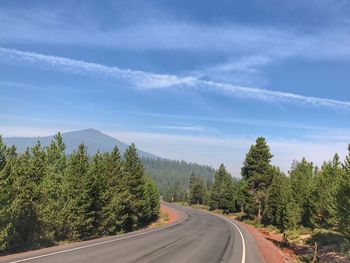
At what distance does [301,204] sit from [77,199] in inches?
1261

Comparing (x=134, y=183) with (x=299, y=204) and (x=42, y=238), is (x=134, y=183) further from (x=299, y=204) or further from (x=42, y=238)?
(x=42, y=238)

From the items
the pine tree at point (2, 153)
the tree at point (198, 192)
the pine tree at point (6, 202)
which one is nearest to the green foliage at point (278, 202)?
the pine tree at point (6, 202)

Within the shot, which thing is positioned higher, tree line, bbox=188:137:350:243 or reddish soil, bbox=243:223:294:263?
tree line, bbox=188:137:350:243

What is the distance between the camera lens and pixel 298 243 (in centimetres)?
4131

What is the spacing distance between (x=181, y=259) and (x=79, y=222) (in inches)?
609

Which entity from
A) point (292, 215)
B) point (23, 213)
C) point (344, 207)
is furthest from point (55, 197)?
point (292, 215)

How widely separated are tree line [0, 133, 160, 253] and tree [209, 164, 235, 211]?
54065 mm

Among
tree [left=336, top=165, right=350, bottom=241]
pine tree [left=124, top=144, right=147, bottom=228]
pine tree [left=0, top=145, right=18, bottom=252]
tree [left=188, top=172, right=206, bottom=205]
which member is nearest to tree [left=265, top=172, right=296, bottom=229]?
pine tree [left=124, top=144, right=147, bottom=228]

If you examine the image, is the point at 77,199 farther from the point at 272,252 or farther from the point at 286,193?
the point at 286,193

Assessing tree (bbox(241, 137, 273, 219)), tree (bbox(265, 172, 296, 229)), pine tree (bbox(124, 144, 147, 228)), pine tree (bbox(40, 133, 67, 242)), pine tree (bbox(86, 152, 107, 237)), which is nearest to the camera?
pine tree (bbox(40, 133, 67, 242))

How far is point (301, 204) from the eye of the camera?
53.6 meters

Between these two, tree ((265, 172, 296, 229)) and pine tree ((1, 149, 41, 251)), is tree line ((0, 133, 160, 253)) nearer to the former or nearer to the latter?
pine tree ((1, 149, 41, 251))

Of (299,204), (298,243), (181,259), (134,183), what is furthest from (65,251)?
(299,204)

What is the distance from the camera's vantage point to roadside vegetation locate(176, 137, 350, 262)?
1150 inches
